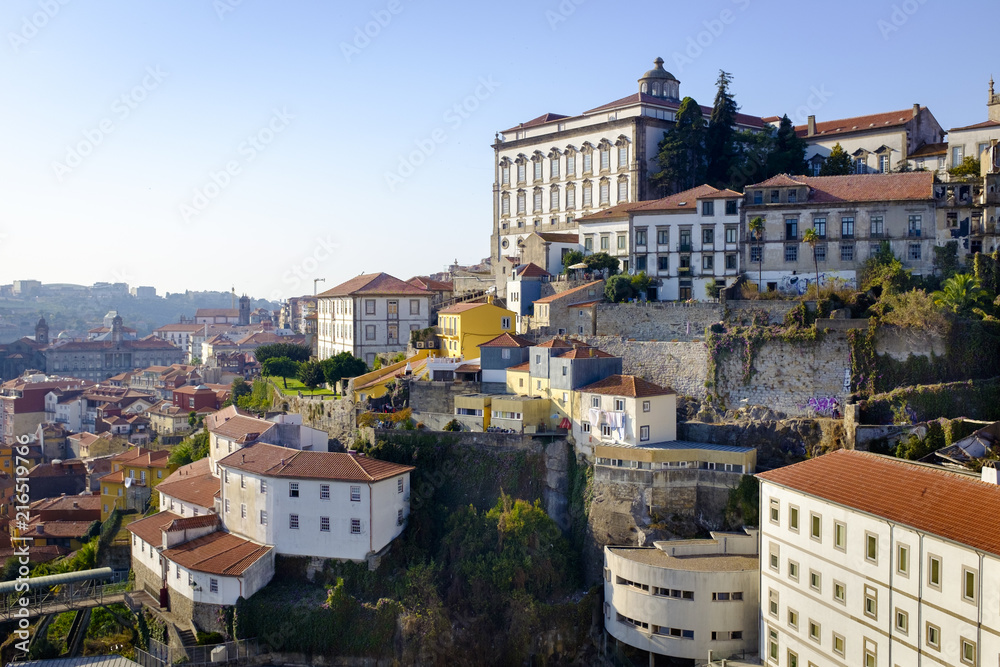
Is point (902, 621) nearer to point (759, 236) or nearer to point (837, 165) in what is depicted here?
point (759, 236)

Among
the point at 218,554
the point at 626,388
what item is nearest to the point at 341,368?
the point at 218,554

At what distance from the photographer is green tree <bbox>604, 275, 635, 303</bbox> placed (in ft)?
148

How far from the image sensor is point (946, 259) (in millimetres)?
40156

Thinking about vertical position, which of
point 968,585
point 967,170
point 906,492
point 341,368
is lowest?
point 968,585

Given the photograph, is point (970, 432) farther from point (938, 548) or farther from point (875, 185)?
point (875, 185)

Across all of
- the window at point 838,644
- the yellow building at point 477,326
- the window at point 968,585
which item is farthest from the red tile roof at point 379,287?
the window at point 968,585

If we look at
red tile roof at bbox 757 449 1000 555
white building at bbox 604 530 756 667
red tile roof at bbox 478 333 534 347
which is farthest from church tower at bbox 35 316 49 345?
red tile roof at bbox 757 449 1000 555

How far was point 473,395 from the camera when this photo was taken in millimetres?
41312

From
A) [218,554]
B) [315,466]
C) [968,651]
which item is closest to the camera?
[968,651]

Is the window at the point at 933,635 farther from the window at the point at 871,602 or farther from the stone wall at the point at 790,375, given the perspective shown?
the stone wall at the point at 790,375

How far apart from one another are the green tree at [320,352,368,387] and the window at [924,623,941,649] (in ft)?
118

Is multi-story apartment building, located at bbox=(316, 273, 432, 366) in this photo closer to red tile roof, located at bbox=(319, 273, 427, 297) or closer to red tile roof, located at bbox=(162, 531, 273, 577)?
red tile roof, located at bbox=(319, 273, 427, 297)

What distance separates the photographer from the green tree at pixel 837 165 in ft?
173

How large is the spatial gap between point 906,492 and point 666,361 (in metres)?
16.8
